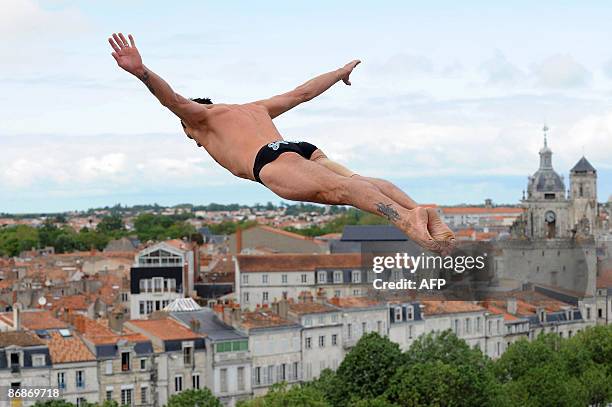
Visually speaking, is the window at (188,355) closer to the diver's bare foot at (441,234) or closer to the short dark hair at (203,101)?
the short dark hair at (203,101)

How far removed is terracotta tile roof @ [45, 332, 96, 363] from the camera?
43.0 m

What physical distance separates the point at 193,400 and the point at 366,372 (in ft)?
24.0

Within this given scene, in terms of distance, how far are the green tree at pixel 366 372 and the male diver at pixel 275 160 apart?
112 feet

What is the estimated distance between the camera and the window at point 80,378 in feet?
141

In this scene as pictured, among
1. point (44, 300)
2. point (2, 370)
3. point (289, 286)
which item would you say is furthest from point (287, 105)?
point (289, 286)

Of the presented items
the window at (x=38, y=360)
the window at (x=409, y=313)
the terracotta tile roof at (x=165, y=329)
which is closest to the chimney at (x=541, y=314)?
the window at (x=409, y=313)

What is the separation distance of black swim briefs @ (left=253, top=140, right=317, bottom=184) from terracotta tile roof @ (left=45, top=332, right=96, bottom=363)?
35154 mm

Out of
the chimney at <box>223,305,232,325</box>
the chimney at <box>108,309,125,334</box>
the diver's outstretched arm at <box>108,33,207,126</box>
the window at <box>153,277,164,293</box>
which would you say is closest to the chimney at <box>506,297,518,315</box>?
the window at <box>153,277,164,293</box>

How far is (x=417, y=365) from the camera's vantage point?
42.9 metres

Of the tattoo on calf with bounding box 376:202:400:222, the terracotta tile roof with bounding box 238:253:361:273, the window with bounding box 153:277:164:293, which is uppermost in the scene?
the tattoo on calf with bounding box 376:202:400:222

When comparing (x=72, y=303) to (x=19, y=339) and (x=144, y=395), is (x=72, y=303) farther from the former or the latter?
(x=19, y=339)

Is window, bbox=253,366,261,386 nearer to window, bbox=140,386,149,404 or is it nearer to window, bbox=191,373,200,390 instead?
window, bbox=191,373,200,390

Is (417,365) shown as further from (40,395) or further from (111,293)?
(111,293)

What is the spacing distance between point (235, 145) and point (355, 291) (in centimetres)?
6315
